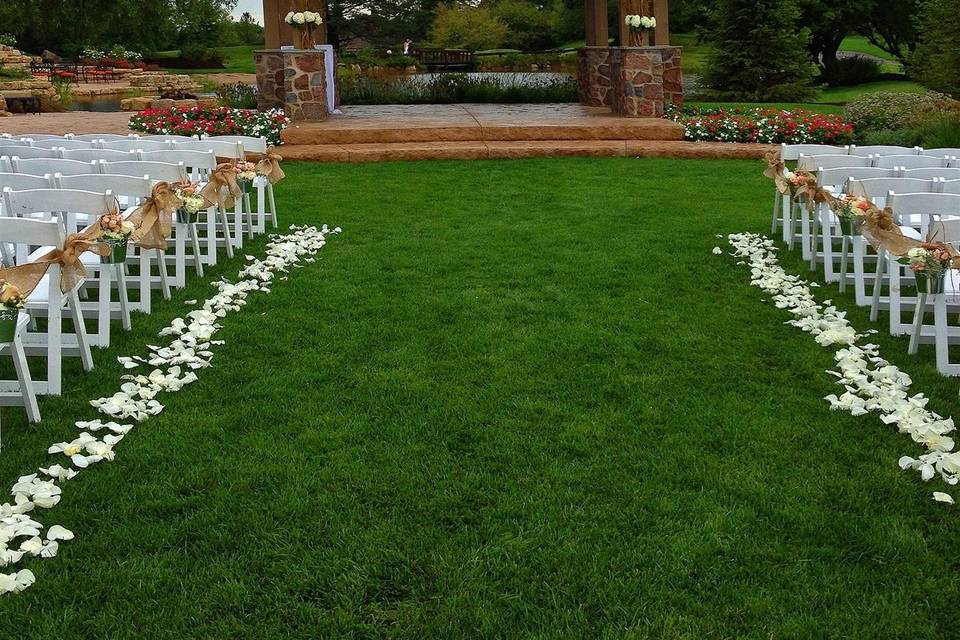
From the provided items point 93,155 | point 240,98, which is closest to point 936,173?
point 93,155

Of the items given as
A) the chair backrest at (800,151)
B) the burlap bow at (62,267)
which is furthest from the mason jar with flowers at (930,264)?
the burlap bow at (62,267)

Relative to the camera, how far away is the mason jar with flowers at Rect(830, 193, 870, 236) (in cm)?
523

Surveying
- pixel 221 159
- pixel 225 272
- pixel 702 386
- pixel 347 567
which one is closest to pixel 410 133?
pixel 221 159

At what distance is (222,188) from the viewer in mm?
7078

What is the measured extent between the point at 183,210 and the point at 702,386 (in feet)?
12.6

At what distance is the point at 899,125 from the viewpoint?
1511 centimetres

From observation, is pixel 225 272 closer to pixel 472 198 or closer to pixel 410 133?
pixel 472 198

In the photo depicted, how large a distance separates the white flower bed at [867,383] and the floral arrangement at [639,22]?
9.38 metres

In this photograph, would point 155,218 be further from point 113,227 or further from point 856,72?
point 856,72

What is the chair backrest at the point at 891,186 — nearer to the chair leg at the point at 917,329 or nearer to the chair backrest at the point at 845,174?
the chair backrest at the point at 845,174

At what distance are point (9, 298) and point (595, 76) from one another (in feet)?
52.3

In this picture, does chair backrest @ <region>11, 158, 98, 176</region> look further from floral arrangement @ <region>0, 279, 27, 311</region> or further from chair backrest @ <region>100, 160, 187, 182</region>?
floral arrangement @ <region>0, 279, 27, 311</region>

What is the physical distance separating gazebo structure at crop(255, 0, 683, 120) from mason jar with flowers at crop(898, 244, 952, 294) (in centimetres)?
1133

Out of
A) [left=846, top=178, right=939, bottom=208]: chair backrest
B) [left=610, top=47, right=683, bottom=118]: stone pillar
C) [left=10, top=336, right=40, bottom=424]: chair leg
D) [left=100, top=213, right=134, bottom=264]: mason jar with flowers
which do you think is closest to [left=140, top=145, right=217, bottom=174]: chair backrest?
[left=100, top=213, right=134, bottom=264]: mason jar with flowers
